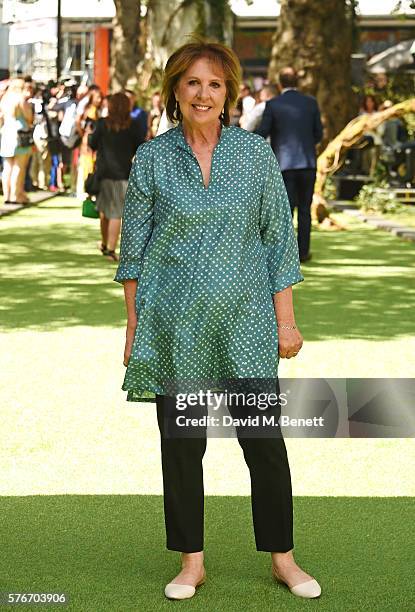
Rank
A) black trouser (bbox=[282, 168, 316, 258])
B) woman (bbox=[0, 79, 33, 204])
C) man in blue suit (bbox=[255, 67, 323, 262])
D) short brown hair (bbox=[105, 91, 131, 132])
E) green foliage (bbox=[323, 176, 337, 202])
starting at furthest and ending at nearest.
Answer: green foliage (bbox=[323, 176, 337, 202])
woman (bbox=[0, 79, 33, 204])
black trouser (bbox=[282, 168, 316, 258])
man in blue suit (bbox=[255, 67, 323, 262])
short brown hair (bbox=[105, 91, 131, 132])

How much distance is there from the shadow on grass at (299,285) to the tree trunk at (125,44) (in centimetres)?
2447

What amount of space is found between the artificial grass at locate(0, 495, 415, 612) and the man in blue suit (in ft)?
33.4

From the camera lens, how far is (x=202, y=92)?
4.81 m

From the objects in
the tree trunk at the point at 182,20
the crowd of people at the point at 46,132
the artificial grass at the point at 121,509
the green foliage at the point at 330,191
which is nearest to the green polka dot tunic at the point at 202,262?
the artificial grass at the point at 121,509

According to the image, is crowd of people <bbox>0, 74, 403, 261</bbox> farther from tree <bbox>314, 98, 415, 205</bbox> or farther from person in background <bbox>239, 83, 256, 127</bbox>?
tree <bbox>314, 98, 415, 205</bbox>

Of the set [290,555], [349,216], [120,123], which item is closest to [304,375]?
[290,555]

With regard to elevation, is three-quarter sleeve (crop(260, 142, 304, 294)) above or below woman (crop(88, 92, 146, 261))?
above

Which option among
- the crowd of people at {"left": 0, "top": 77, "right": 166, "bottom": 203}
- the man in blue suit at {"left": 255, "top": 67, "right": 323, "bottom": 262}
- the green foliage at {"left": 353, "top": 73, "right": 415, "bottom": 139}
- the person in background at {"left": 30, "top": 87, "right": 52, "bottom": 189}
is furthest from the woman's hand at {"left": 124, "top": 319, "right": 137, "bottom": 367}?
the green foliage at {"left": 353, "top": 73, "right": 415, "bottom": 139}

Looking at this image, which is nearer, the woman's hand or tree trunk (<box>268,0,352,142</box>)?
the woman's hand

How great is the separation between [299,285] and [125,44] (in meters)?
32.4

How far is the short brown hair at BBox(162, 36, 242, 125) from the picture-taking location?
484 cm

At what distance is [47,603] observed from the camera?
191 inches

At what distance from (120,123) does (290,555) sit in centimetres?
1179

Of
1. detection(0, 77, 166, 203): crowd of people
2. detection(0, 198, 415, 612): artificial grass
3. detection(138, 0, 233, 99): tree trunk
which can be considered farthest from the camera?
detection(0, 77, 166, 203): crowd of people
